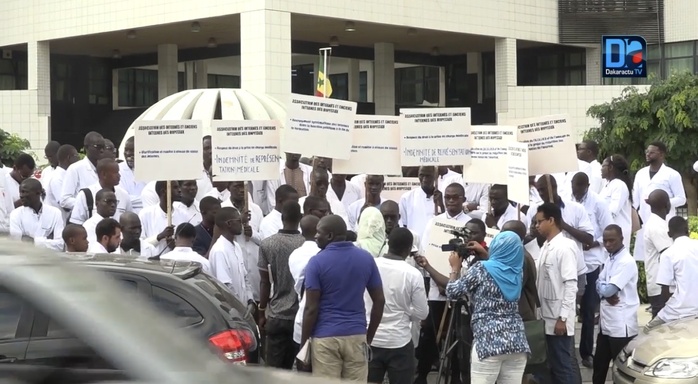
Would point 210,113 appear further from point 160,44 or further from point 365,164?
point 160,44

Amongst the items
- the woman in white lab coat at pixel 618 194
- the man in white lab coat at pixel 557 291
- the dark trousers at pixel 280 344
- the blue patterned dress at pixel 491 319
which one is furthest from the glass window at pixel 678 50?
the blue patterned dress at pixel 491 319

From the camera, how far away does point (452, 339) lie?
966 cm

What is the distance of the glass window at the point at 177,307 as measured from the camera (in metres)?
6.63

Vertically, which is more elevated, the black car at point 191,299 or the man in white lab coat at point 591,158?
the man in white lab coat at point 591,158

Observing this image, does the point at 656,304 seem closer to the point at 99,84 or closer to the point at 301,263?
Answer: the point at 301,263

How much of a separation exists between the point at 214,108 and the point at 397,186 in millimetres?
9039

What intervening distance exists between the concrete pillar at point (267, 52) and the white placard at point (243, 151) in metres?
15.8

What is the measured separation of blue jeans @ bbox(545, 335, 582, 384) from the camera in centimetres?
936

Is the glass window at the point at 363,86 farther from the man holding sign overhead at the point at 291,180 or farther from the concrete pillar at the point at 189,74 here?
the man holding sign overhead at the point at 291,180

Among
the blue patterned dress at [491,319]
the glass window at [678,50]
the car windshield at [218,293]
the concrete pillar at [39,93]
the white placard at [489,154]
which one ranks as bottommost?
the blue patterned dress at [491,319]

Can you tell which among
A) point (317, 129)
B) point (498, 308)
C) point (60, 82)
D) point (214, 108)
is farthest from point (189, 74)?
point (498, 308)

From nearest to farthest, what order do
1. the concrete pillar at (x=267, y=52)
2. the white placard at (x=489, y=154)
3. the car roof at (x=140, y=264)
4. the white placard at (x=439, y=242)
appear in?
the car roof at (x=140, y=264) → the white placard at (x=439, y=242) → the white placard at (x=489, y=154) → the concrete pillar at (x=267, y=52)

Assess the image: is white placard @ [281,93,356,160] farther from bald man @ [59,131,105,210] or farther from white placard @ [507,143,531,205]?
bald man @ [59,131,105,210]

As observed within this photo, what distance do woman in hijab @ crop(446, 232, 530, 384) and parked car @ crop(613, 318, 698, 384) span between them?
1167mm
